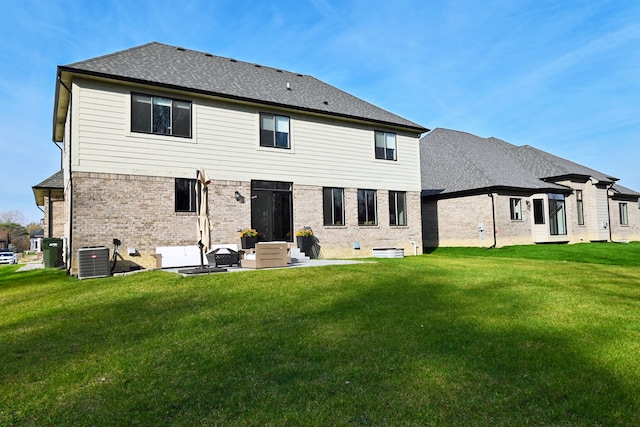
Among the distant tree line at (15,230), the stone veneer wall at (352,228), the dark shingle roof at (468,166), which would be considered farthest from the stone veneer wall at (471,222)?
the distant tree line at (15,230)

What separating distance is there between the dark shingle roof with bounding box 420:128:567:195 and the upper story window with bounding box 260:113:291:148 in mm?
11204

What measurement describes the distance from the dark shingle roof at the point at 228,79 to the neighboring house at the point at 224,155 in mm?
65

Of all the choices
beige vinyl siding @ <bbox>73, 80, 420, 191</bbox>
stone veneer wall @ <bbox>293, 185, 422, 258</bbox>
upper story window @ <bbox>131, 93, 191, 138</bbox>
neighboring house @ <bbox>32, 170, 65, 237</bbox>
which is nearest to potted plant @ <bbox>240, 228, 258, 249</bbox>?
beige vinyl siding @ <bbox>73, 80, 420, 191</bbox>

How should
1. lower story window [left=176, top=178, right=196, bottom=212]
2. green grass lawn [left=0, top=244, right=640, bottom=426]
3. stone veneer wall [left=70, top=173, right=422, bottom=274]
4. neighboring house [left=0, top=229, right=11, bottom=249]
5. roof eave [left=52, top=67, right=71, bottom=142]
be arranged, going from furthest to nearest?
neighboring house [left=0, top=229, right=11, bottom=249], lower story window [left=176, top=178, right=196, bottom=212], roof eave [left=52, top=67, right=71, bottom=142], stone veneer wall [left=70, top=173, right=422, bottom=274], green grass lawn [left=0, top=244, right=640, bottom=426]

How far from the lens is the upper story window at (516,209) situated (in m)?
21.8

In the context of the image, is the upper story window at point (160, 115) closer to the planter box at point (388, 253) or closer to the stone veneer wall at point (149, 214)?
the stone veneer wall at point (149, 214)

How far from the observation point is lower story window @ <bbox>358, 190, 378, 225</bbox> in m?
17.6

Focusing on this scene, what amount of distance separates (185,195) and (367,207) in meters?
8.08

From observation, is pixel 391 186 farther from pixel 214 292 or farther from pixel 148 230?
pixel 214 292

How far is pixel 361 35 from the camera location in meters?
15.7

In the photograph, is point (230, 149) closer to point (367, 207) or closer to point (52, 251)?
point (367, 207)

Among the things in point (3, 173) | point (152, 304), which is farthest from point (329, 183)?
point (3, 173)

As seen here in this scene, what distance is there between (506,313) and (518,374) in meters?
2.64

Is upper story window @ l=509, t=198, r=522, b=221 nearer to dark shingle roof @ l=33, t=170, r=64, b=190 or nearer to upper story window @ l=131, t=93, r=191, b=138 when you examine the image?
upper story window @ l=131, t=93, r=191, b=138
